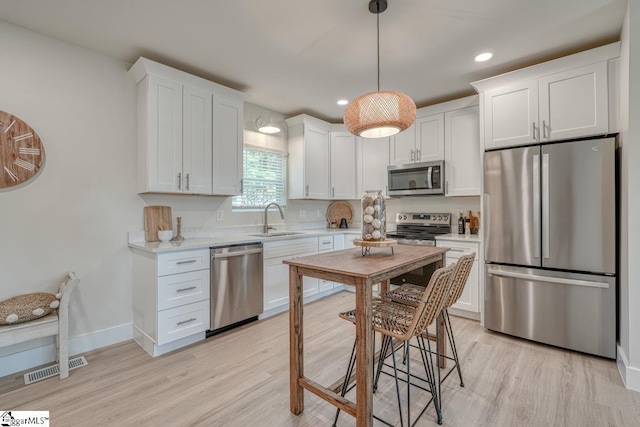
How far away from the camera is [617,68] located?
236 cm

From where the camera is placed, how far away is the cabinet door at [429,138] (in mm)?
3697

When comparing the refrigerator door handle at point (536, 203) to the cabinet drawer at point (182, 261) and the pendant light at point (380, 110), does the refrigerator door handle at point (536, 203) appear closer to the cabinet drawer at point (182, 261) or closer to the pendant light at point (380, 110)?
the pendant light at point (380, 110)

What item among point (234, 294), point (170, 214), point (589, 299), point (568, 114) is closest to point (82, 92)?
point (170, 214)

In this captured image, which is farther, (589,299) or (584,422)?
(589,299)

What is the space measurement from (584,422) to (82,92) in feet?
14.1

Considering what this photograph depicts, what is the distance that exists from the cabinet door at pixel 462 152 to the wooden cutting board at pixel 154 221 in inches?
126

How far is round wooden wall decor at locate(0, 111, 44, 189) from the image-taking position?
86.9 inches

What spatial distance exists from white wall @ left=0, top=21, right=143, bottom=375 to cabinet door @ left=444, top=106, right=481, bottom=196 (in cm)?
346

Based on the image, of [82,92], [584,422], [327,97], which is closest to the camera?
[584,422]

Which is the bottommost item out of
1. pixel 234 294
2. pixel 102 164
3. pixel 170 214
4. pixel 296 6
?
pixel 234 294

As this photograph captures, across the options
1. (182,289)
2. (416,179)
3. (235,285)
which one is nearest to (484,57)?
(416,179)

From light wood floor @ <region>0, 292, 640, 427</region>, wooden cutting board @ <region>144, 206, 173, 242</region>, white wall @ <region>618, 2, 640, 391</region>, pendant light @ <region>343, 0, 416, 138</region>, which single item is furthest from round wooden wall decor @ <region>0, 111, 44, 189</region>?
white wall @ <region>618, 2, 640, 391</region>

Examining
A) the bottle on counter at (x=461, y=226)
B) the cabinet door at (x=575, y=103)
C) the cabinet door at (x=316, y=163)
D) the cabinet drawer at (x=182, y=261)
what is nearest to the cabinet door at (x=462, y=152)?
the bottle on counter at (x=461, y=226)

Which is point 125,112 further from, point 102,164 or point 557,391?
point 557,391
